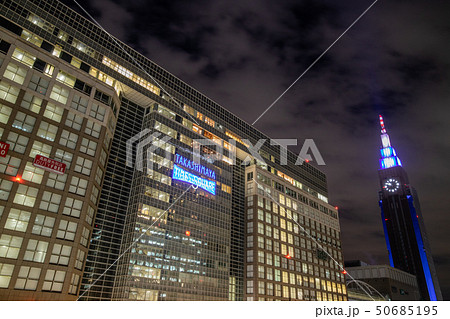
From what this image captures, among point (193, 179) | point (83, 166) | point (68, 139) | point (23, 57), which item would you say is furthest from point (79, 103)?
point (193, 179)

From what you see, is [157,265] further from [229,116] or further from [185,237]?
[229,116]

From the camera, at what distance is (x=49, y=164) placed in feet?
183

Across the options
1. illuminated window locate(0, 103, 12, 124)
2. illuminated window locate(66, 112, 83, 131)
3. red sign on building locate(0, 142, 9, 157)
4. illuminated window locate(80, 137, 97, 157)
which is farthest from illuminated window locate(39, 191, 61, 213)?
illuminated window locate(66, 112, 83, 131)

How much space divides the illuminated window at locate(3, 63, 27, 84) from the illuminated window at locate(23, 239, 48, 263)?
29301mm

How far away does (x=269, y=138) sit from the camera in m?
130

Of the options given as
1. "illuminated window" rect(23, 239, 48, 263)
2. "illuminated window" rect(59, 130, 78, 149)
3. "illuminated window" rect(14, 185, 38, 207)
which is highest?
"illuminated window" rect(59, 130, 78, 149)

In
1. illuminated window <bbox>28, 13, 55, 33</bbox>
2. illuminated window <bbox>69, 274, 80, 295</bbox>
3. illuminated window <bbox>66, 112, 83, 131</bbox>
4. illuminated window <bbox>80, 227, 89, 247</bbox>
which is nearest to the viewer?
illuminated window <bbox>69, 274, 80, 295</bbox>

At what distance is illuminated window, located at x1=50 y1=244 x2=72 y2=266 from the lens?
53.0 m

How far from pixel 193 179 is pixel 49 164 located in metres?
39.8

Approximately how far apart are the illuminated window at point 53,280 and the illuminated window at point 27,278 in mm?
1491

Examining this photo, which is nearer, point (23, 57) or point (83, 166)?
point (23, 57)

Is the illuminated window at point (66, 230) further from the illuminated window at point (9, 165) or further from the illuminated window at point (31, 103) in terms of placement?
the illuminated window at point (31, 103)

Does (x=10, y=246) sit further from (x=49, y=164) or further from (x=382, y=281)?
(x=382, y=281)

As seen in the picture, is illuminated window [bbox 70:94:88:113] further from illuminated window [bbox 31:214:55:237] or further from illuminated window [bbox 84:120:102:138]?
illuminated window [bbox 31:214:55:237]
